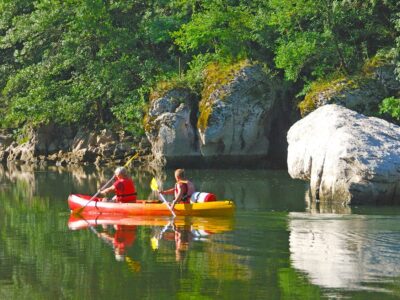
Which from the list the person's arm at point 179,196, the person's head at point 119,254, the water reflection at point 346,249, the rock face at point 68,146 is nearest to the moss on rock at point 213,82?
the rock face at point 68,146

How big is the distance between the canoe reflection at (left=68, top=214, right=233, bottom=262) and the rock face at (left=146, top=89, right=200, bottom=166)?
11514 millimetres

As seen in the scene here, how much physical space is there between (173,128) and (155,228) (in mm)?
13611

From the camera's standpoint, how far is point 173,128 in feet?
106

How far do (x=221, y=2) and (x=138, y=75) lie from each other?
15.7ft

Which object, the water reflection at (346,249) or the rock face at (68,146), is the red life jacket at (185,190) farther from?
the rock face at (68,146)

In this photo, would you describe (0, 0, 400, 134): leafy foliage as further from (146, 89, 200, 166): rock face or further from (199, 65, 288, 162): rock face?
(199, 65, 288, 162): rock face

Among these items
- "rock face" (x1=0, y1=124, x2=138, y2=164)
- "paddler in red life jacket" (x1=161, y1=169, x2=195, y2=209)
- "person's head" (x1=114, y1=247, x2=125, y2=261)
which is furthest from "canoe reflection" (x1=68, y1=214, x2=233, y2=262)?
"rock face" (x1=0, y1=124, x2=138, y2=164)

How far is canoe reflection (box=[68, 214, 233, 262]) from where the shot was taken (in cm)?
1690

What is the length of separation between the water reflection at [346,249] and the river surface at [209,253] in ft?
0.05

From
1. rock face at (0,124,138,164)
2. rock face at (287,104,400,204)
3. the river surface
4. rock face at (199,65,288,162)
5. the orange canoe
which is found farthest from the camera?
rock face at (0,124,138,164)

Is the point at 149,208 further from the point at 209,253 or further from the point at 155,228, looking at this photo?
the point at 209,253

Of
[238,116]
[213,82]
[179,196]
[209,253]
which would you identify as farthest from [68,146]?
[209,253]

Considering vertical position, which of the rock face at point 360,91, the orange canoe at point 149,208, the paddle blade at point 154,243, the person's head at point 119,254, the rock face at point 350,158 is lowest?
the person's head at point 119,254

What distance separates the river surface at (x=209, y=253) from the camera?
12891mm
